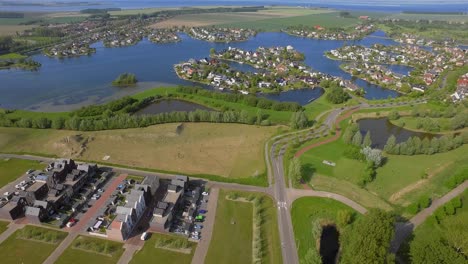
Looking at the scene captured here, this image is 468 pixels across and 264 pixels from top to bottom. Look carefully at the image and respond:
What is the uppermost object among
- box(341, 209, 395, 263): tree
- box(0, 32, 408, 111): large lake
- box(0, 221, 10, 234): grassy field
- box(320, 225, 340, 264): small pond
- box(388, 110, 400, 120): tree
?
box(0, 32, 408, 111): large lake

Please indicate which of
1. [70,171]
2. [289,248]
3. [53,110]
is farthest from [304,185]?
[53,110]

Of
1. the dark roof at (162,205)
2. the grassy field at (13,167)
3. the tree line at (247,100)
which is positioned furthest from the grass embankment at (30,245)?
the tree line at (247,100)

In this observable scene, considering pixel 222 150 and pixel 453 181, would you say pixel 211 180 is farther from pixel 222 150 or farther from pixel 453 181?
pixel 453 181

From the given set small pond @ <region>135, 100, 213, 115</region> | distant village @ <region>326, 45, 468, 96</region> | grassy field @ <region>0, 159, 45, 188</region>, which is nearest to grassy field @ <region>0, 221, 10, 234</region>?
grassy field @ <region>0, 159, 45, 188</region>

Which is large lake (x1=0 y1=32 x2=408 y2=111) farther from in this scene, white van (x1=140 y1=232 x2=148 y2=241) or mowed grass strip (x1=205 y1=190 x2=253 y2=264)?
white van (x1=140 y1=232 x2=148 y2=241)

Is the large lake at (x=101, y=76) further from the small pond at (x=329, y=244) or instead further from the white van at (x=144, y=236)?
the white van at (x=144, y=236)
